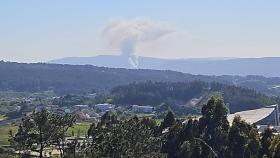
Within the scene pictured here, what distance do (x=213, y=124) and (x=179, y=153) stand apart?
10.8ft

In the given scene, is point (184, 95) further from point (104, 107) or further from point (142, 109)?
point (104, 107)

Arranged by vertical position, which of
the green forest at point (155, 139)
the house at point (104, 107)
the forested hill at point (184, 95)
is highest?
the green forest at point (155, 139)

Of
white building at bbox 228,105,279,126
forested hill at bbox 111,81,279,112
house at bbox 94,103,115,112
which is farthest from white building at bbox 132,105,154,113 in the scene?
white building at bbox 228,105,279,126

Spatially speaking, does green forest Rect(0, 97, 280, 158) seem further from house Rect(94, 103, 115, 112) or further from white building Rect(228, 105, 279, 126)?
house Rect(94, 103, 115, 112)

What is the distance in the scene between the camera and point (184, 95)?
173m

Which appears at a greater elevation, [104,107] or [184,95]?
[184,95]

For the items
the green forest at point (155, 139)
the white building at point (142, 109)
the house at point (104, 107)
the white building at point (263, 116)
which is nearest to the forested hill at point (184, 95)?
the white building at point (142, 109)

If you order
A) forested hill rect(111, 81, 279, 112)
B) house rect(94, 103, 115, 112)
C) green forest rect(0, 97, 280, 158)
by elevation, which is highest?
green forest rect(0, 97, 280, 158)

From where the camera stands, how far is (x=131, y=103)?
162 meters

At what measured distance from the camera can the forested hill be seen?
5881 inches

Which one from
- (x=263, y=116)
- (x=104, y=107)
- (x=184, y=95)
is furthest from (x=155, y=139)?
(x=184, y=95)

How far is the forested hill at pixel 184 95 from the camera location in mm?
149375

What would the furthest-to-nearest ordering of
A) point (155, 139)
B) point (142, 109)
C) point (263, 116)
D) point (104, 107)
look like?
point (104, 107) < point (142, 109) < point (263, 116) < point (155, 139)

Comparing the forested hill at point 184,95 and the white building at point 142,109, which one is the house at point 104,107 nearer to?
the white building at point 142,109
